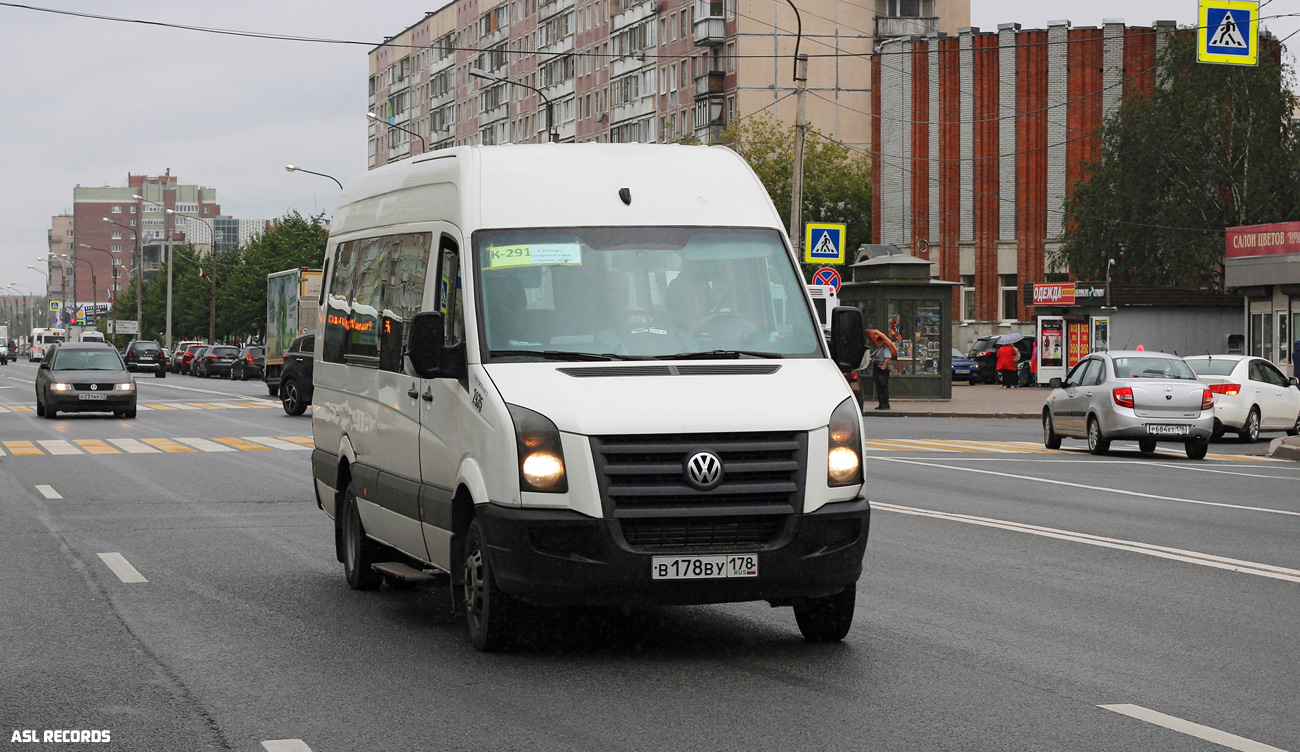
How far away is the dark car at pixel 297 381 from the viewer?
123 feet

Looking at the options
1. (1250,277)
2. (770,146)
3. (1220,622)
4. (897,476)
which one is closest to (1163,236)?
(770,146)

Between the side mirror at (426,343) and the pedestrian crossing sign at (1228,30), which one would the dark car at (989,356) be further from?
the side mirror at (426,343)

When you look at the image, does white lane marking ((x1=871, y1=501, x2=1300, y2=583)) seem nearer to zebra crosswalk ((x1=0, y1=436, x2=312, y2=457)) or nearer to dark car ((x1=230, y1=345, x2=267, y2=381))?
zebra crosswalk ((x1=0, y1=436, x2=312, y2=457))

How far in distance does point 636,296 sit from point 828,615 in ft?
5.74

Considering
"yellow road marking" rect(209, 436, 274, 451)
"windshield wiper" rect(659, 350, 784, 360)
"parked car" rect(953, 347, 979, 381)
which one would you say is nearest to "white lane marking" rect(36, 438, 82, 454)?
"yellow road marking" rect(209, 436, 274, 451)

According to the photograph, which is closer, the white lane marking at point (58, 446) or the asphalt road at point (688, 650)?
the asphalt road at point (688, 650)

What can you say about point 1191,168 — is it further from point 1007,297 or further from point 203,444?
point 203,444

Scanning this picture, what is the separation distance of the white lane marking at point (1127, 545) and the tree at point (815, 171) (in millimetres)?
63871

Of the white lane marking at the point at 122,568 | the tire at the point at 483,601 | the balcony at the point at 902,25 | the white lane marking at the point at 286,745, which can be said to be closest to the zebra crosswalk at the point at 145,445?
the white lane marking at the point at 122,568

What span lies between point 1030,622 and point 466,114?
426ft

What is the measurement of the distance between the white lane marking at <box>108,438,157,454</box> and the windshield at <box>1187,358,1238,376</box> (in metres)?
16.5

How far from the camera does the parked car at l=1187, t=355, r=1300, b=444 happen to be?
28953 mm

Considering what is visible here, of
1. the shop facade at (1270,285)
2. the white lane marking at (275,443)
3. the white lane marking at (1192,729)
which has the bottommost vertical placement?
the white lane marking at (275,443)

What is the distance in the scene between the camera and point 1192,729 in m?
6.50
